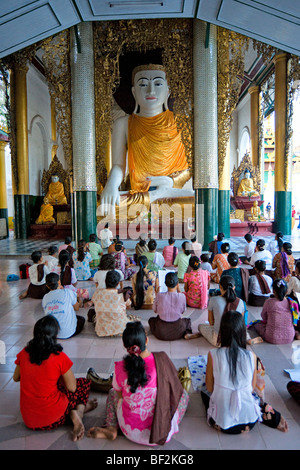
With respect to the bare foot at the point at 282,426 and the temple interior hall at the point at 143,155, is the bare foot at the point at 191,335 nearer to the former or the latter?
the temple interior hall at the point at 143,155

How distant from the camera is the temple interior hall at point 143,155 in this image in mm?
2947

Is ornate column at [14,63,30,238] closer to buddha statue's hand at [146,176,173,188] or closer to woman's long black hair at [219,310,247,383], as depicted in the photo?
buddha statue's hand at [146,176,173,188]

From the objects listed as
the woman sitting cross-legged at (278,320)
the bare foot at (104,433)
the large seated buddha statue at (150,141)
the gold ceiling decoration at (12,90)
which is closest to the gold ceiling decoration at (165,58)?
the large seated buddha statue at (150,141)

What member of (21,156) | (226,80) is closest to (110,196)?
(21,156)

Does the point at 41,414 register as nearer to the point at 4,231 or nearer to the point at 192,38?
the point at 192,38

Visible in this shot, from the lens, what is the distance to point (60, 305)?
3527mm

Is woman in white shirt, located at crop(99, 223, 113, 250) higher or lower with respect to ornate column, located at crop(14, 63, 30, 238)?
lower

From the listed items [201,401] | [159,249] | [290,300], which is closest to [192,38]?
[159,249]

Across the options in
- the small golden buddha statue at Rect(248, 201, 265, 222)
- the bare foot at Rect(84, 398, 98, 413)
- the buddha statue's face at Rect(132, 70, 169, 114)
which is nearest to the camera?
the bare foot at Rect(84, 398, 98, 413)

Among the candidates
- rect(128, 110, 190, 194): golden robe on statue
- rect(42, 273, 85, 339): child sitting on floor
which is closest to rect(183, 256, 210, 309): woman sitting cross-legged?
rect(42, 273, 85, 339): child sitting on floor

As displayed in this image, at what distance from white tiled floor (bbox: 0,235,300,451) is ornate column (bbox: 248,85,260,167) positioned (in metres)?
12.0

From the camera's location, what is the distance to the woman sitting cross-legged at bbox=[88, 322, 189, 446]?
1.98 meters

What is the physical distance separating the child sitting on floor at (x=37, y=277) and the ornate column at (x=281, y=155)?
331 inches
